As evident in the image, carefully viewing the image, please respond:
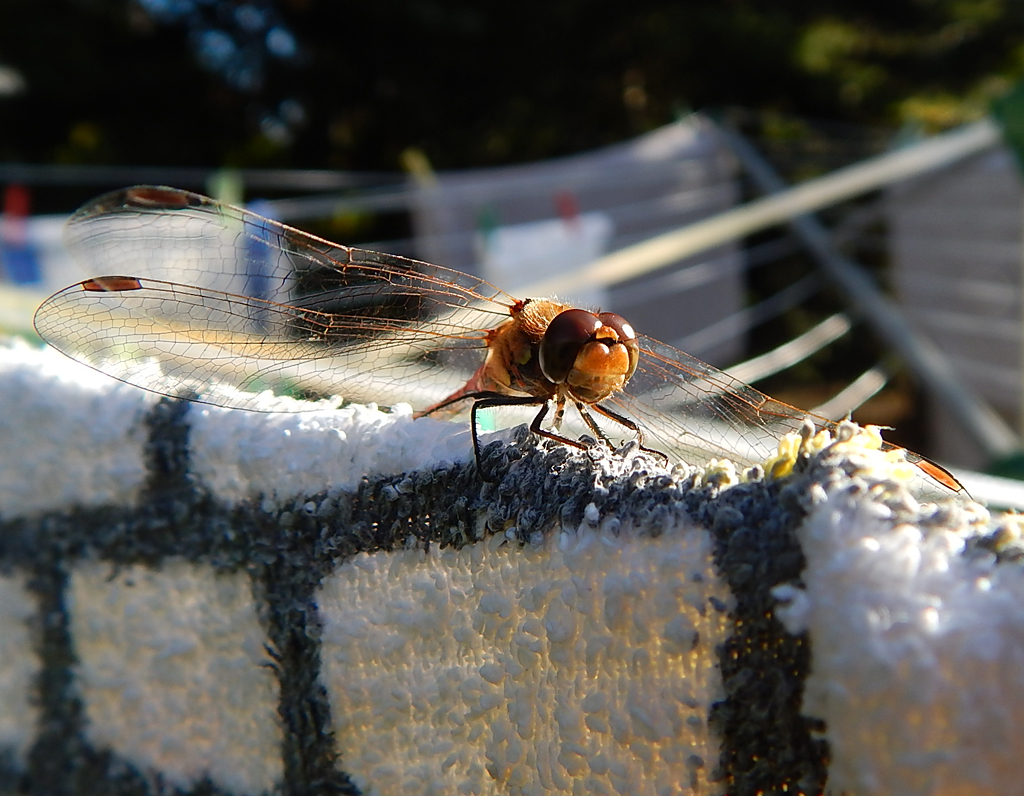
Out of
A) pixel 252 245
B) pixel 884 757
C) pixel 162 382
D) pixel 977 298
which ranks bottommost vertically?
pixel 884 757

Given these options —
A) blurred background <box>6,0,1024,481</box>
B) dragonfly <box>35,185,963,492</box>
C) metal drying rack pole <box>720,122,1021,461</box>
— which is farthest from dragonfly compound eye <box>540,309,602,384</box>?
blurred background <box>6,0,1024,481</box>

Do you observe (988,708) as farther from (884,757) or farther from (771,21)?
(771,21)

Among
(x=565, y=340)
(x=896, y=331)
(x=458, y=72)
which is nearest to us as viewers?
(x=565, y=340)

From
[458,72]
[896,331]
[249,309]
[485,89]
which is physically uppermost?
[458,72]

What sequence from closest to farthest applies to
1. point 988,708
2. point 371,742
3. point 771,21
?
point 988,708 → point 371,742 → point 771,21

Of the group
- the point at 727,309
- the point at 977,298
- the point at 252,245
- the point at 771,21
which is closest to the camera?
the point at 252,245

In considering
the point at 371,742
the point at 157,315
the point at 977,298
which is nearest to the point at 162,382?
the point at 157,315

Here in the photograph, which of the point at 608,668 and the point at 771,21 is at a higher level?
the point at 771,21

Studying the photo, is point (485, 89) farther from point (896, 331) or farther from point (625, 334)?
point (625, 334)

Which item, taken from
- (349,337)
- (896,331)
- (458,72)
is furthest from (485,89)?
(349,337)
